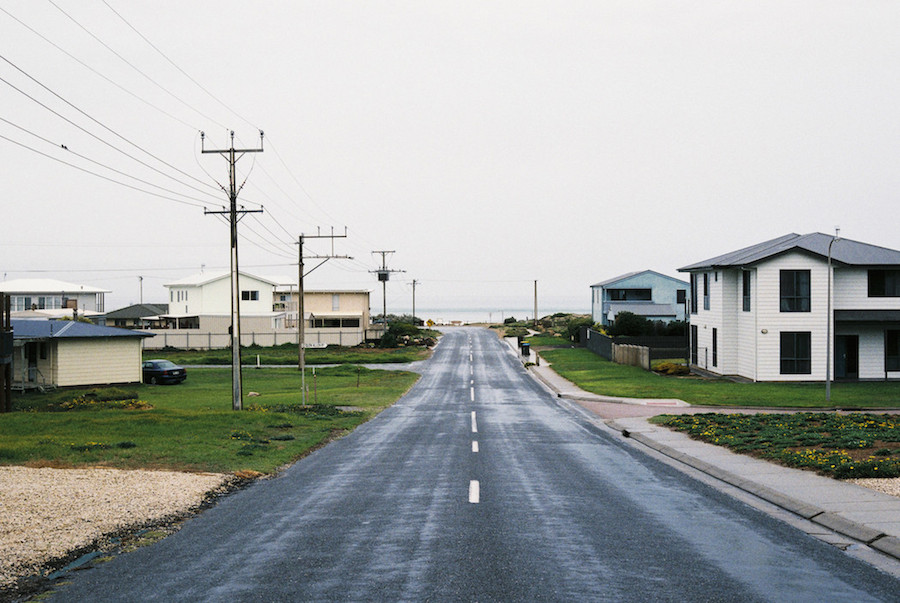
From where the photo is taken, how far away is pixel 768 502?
1288cm

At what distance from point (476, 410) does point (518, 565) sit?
21.2 meters

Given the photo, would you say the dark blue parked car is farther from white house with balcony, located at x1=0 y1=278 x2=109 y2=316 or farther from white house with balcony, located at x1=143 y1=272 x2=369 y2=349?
white house with balcony, located at x1=0 y1=278 x2=109 y2=316

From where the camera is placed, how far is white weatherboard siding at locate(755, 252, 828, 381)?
39.8 meters

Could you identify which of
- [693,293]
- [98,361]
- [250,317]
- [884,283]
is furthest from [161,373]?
[884,283]

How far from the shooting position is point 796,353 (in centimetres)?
4012

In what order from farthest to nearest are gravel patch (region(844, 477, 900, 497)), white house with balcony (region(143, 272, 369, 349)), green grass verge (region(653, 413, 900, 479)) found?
white house with balcony (region(143, 272, 369, 349)), green grass verge (region(653, 413, 900, 479)), gravel patch (region(844, 477, 900, 497))

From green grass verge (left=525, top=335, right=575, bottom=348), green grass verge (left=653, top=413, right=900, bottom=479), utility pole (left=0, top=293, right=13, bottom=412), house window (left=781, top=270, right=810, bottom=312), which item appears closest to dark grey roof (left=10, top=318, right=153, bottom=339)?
utility pole (left=0, top=293, right=13, bottom=412)

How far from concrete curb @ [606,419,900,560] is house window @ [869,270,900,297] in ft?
94.7

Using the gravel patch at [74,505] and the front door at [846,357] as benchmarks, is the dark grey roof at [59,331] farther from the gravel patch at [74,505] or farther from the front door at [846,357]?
the front door at [846,357]

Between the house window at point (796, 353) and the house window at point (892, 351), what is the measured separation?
4926mm

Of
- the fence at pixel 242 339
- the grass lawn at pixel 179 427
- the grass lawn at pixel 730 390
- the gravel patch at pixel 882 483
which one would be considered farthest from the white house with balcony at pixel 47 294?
the gravel patch at pixel 882 483

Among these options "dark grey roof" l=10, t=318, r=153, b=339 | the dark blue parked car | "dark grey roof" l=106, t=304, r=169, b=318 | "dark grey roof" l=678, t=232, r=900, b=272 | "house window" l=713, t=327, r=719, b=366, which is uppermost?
"dark grey roof" l=678, t=232, r=900, b=272

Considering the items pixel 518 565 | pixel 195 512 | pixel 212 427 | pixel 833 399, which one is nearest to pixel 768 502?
pixel 518 565

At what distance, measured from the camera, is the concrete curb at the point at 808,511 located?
32.2 feet
